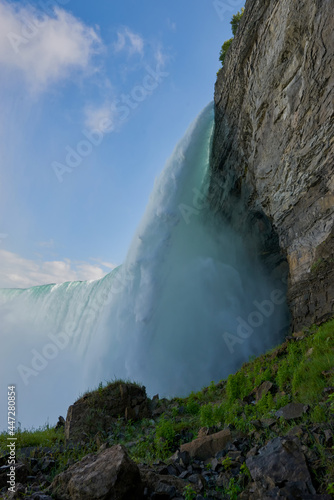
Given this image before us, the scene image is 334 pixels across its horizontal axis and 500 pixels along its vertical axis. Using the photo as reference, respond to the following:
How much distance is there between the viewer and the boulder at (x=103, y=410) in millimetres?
6300

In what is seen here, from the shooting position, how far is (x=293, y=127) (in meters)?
10.5

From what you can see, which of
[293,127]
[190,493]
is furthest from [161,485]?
[293,127]

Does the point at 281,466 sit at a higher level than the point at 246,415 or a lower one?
lower

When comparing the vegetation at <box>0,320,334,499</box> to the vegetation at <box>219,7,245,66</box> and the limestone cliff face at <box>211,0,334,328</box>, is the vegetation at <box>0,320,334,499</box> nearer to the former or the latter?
the limestone cliff face at <box>211,0,334,328</box>

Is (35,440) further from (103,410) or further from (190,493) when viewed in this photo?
(190,493)

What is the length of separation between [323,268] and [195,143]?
1208 centimetres

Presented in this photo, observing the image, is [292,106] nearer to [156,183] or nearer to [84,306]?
[156,183]

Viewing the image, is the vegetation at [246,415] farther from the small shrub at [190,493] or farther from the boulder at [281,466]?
the boulder at [281,466]

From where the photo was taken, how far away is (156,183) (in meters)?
18.7

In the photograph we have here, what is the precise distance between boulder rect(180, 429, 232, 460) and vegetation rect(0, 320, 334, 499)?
32cm

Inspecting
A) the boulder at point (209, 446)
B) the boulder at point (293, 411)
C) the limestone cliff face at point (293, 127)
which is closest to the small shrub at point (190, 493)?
the boulder at point (209, 446)

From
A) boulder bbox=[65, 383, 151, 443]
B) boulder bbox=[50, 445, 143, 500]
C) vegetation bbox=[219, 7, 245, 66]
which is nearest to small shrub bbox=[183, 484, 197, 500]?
boulder bbox=[50, 445, 143, 500]

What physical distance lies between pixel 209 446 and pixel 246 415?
4.21 feet

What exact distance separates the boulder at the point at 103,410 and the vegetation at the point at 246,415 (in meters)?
0.12
